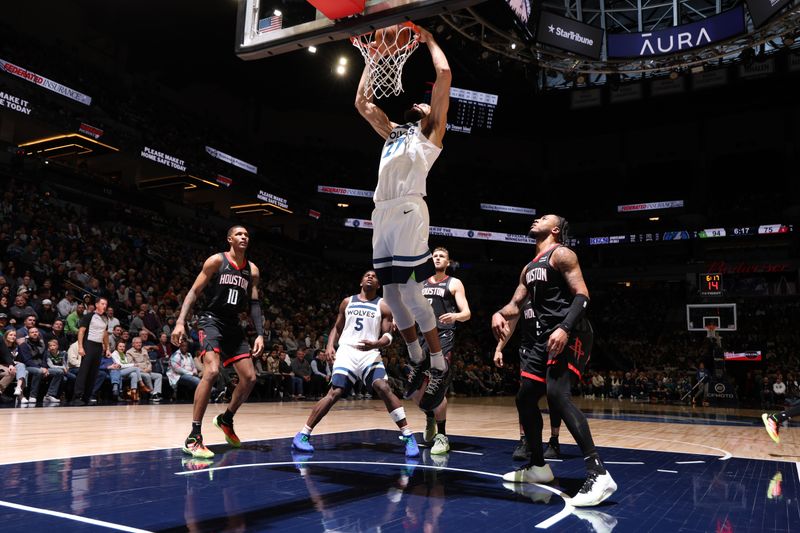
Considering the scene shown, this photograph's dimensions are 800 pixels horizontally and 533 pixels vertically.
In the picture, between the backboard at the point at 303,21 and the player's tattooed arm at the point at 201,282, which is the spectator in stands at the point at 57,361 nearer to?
the player's tattooed arm at the point at 201,282

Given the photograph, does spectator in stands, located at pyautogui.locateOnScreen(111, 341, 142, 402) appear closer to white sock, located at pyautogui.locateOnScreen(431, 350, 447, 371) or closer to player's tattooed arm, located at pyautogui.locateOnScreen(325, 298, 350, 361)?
player's tattooed arm, located at pyautogui.locateOnScreen(325, 298, 350, 361)

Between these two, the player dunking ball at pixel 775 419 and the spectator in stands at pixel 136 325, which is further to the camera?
the spectator in stands at pixel 136 325

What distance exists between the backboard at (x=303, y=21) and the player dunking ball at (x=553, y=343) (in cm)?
182

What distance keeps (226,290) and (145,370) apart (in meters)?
8.12

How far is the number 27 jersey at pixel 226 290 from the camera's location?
556cm

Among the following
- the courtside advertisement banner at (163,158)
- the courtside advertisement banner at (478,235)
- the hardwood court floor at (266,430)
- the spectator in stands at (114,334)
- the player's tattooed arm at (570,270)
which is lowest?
the hardwood court floor at (266,430)

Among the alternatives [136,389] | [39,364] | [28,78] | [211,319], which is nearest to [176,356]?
[136,389]

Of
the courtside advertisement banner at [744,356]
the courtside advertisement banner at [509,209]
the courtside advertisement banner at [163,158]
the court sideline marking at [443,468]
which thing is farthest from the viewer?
the courtside advertisement banner at [509,209]

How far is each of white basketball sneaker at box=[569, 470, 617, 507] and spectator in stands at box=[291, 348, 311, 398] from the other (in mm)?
12476

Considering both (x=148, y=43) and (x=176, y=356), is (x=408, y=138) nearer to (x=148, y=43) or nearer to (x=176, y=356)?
(x=176, y=356)

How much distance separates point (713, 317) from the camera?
21.0 metres

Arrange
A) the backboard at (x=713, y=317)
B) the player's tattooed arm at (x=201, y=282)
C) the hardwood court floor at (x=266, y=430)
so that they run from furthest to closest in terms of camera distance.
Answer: the backboard at (x=713, y=317)
the hardwood court floor at (x=266, y=430)
the player's tattooed arm at (x=201, y=282)

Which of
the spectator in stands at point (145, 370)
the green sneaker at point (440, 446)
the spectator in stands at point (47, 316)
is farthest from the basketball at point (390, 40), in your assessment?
the spectator in stands at point (47, 316)

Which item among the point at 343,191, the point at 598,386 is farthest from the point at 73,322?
the point at 343,191
